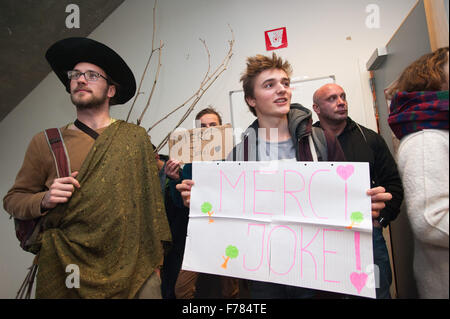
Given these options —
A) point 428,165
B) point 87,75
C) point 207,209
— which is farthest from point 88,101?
point 428,165

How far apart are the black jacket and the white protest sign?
0.31 m

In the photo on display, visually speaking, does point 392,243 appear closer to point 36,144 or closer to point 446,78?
point 446,78

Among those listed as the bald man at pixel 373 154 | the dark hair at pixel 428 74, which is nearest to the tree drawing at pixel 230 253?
the bald man at pixel 373 154

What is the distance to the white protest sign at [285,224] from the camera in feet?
2.31

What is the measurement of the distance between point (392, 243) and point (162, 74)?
71.6 inches

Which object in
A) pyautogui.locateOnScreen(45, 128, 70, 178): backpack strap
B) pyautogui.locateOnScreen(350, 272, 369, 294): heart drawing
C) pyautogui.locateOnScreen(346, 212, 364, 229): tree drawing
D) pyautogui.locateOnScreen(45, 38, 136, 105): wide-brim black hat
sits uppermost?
pyautogui.locateOnScreen(45, 38, 136, 105): wide-brim black hat

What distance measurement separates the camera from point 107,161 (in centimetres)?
88

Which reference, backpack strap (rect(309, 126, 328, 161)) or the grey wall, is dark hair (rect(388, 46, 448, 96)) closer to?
the grey wall

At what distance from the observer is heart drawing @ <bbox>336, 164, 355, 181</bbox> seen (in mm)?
727

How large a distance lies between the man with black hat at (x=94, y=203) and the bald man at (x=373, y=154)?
826 millimetres

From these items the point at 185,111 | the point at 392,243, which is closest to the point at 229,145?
the point at 185,111

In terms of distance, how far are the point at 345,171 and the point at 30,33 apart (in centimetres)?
195

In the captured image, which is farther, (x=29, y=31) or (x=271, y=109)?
(x=29, y=31)

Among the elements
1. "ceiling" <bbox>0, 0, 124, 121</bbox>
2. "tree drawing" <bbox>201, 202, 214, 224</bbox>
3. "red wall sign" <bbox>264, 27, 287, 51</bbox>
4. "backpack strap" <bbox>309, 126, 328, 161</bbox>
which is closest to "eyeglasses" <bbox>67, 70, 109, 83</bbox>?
"tree drawing" <bbox>201, 202, 214, 224</bbox>
